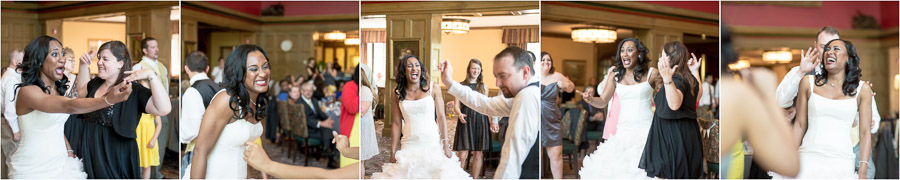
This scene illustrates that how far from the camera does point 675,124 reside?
15.1ft

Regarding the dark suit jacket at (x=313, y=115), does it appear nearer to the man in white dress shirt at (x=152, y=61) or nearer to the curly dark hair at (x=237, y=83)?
the curly dark hair at (x=237, y=83)

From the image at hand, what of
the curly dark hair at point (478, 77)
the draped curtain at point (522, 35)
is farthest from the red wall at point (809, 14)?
the curly dark hair at point (478, 77)

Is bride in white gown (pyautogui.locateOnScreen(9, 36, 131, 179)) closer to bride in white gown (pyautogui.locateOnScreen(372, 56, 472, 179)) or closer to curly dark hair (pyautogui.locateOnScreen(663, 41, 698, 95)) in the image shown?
bride in white gown (pyautogui.locateOnScreen(372, 56, 472, 179))

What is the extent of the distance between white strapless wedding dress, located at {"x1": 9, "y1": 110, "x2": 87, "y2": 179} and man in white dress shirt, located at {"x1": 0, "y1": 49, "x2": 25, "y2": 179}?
0.04 metres

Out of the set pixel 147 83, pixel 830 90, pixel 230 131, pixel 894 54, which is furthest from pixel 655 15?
pixel 147 83

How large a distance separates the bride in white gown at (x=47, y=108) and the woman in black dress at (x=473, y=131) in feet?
6.72

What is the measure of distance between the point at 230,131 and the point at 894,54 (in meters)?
4.25

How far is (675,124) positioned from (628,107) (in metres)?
0.32

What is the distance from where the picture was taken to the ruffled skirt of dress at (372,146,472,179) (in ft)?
15.0

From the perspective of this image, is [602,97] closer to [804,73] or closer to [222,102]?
[804,73]

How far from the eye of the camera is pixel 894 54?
15.9ft

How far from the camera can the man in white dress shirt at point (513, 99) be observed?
4.46 m

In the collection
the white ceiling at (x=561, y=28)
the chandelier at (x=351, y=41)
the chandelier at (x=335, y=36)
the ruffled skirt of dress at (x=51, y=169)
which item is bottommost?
the ruffled skirt of dress at (x=51, y=169)

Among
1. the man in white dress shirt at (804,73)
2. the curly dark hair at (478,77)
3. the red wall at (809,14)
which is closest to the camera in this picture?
the curly dark hair at (478,77)
